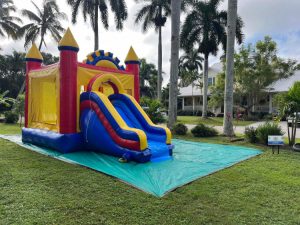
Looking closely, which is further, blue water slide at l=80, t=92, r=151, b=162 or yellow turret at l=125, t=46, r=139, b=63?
yellow turret at l=125, t=46, r=139, b=63

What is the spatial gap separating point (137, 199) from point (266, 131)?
728cm

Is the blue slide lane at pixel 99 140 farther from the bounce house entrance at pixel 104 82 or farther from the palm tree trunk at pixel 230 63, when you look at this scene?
the palm tree trunk at pixel 230 63

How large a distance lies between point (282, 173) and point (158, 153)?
2983 millimetres

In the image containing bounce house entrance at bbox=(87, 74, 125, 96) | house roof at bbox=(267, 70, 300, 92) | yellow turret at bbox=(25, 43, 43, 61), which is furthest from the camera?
house roof at bbox=(267, 70, 300, 92)

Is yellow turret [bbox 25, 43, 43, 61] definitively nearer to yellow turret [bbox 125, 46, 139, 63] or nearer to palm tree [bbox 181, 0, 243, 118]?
yellow turret [bbox 125, 46, 139, 63]

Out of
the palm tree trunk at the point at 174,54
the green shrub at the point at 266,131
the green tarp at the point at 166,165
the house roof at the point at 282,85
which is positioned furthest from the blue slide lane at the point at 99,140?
the house roof at the point at 282,85

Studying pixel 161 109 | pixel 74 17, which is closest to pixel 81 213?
pixel 161 109

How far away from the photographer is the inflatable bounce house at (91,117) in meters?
6.93

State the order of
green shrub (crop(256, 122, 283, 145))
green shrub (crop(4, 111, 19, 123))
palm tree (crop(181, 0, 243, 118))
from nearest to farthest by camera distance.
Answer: green shrub (crop(256, 122, 283, 145)) < green shrub (crop(4, 111, 19, 123)) < palm tree (crop(181, 0, 243, 118))

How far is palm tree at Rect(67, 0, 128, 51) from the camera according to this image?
1964cm

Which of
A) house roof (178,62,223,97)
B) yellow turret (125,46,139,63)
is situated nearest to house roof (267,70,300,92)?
house roof (178,62,223,97)

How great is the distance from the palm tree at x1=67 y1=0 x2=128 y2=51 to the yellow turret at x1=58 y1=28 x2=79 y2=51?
11.9m

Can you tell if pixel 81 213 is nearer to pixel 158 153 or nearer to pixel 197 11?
pixel 158 153

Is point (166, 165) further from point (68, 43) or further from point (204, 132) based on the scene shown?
point (204, 132)
